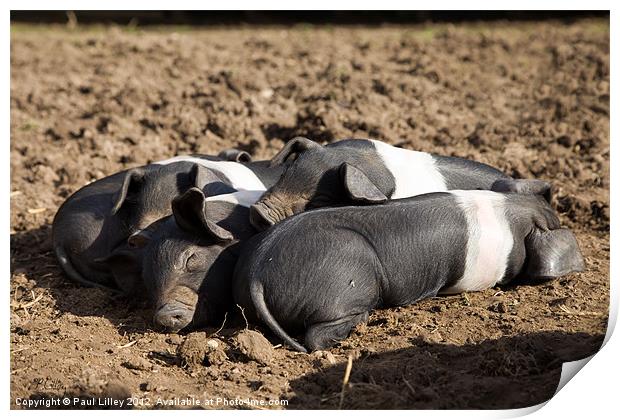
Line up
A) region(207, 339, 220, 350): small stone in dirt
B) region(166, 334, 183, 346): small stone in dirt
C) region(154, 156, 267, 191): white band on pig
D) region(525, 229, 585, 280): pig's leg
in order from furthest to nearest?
region(154, 156, 267, 191): white band on pig
region(525, 229, 585, 280): pig's leg
region(166, 334, 183, 346): small stone in dirt
region(207, 339, 220, 350): small stone in dirt

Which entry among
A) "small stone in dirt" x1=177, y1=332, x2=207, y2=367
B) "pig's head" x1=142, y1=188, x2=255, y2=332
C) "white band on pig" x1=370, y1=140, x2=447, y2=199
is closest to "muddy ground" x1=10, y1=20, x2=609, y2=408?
"small stone in dirt" x1=177, y1=332, x2=207, y2=367

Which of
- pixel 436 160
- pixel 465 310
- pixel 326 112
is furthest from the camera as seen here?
pixel 326 112

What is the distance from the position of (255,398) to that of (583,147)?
3949 millimetres

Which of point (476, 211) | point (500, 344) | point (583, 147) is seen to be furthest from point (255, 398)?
point (583, 147)

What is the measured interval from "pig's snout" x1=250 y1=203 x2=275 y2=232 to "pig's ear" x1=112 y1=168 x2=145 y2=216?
0.86 meters

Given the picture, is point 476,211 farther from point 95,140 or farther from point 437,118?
point 95,140

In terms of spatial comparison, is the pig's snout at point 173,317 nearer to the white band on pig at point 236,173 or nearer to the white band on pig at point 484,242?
the white band on pig at point 236,173

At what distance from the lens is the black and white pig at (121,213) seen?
16.9 ft

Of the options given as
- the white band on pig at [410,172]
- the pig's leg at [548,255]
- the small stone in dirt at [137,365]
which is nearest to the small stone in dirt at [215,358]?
the small stone in dirt at [137,365]

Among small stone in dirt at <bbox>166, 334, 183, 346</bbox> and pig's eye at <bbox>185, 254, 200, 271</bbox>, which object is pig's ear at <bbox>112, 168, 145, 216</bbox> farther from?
small stone in dirt at <bbox>166, 334, 183, 346</bbox>

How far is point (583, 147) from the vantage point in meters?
6.70

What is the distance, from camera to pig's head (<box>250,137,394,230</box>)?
4.72 metres

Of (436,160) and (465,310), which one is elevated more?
(436,160)

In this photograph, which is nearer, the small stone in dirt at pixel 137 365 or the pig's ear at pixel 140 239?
the small stone in dirt at pixel 137 365
